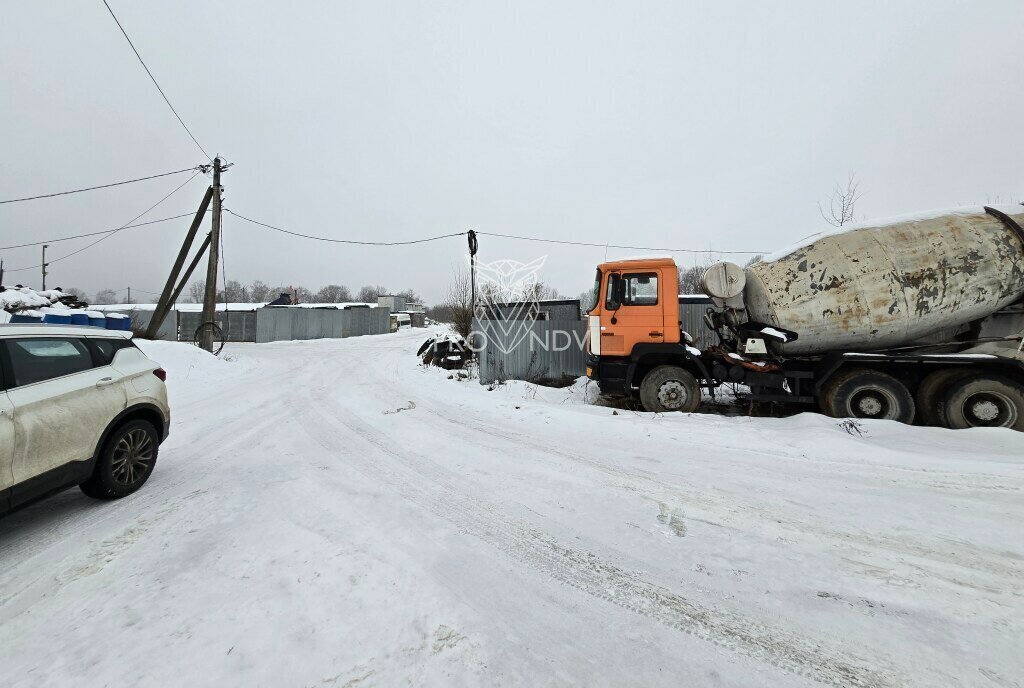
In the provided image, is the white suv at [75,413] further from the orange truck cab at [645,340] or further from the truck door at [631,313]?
the truck door at [631,313]

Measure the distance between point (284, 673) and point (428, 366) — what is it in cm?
1171

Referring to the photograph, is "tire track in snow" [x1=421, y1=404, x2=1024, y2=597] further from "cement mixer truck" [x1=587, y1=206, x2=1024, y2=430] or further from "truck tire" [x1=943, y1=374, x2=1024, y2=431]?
"truck tire" [x1=943, y1=374, x2=1024, y2=431]

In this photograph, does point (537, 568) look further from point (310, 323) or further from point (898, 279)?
point (310, 323)

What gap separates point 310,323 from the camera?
1229 inches

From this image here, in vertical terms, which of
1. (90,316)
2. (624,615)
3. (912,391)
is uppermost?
(90,316)

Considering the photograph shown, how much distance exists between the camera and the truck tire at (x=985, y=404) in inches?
215

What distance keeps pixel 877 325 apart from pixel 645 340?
343 centimetres

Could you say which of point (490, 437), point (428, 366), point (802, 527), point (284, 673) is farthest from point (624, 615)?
point (428, 366)

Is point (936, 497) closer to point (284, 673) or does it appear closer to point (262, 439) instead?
point (284, 673)

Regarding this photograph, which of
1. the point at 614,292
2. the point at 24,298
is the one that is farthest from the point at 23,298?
the point at 614,292

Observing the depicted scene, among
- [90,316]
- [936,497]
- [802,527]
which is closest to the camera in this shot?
[802,527]

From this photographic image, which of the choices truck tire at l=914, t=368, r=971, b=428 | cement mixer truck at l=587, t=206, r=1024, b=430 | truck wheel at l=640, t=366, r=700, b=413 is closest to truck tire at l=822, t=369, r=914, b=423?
cement mixer truck at l=587, t=206, r=1024, b=430

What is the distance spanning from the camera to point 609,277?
7.35m

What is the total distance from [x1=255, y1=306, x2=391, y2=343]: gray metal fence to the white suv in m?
29.1
